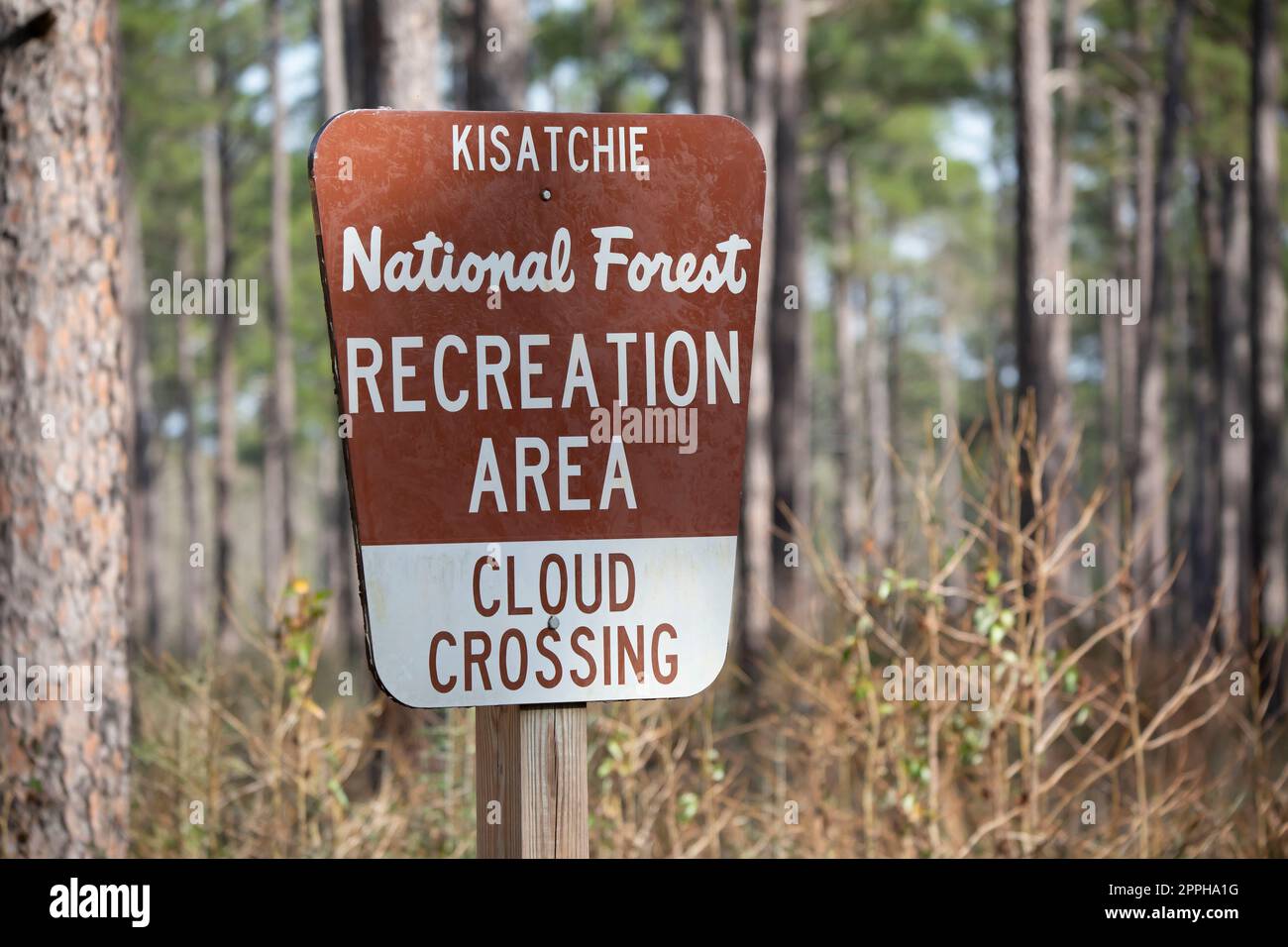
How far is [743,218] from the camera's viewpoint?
2225 millimetres

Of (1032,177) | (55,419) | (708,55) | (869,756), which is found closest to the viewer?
(55,419)

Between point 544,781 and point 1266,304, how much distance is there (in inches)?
496

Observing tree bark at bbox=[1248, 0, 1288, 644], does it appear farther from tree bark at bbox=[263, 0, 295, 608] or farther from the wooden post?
the wooden post

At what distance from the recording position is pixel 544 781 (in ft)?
7.03

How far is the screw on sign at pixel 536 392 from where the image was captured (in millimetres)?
2078

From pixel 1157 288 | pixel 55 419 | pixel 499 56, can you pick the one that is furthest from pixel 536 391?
pixel 1157 288

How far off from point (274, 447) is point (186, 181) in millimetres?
8918

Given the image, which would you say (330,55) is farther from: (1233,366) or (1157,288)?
(1233,366)

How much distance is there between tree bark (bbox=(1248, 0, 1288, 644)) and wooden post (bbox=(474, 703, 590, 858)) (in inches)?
451

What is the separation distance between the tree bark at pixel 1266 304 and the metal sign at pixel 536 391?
37.3 ft

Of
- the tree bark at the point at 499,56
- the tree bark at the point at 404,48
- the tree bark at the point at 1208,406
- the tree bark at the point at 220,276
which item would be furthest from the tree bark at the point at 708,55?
the tree bark at the point at 1208,406

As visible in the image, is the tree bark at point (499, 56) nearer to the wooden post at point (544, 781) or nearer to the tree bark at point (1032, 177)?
the tree bark at point (1032, 177)

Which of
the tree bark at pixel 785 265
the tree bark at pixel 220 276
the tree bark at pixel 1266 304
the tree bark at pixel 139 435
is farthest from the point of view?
the tree bark at pixel 220 276

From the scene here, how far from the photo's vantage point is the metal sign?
6.82 feet
